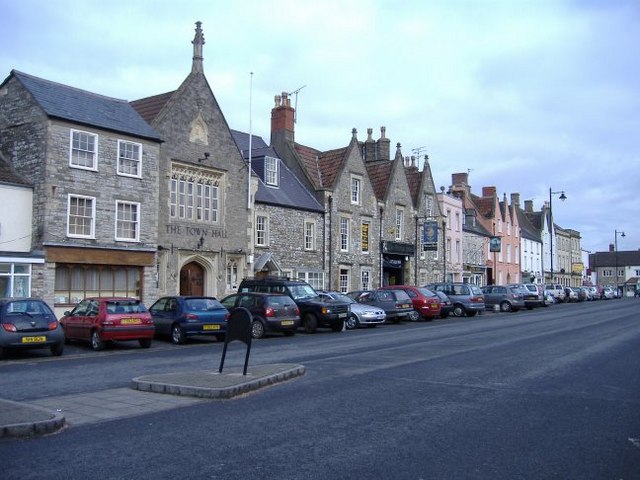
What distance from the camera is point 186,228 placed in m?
29.2

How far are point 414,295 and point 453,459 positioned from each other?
2592 centimetres

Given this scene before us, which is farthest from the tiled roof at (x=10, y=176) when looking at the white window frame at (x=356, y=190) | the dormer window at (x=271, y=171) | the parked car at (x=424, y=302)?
the white window frame at (x=356, y=190)

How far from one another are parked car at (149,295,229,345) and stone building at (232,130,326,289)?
37.6 feet

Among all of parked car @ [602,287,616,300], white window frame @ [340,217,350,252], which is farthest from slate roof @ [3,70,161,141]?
parked car @ [602,287,616,300]

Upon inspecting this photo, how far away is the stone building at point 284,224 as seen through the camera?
1329 inches

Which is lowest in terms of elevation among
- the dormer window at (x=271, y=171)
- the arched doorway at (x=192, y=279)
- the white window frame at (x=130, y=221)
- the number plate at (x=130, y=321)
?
the number plate at (x=130, y=321)

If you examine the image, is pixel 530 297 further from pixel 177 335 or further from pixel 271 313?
pixel 177 335

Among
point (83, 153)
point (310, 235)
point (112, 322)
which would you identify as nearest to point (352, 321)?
point (310, 235)

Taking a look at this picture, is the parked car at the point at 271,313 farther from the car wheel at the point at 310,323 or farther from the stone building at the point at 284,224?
the stone building at the point at 284,224

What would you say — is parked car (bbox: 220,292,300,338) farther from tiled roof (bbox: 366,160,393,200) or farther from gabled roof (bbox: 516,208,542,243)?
gabled roof (bbox: 516,208,542,243)

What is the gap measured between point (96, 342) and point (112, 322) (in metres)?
0.86

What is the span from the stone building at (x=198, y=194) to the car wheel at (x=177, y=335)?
288 inches

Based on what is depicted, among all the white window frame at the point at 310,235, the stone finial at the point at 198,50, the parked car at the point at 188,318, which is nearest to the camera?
the parked car at the point at 188,318

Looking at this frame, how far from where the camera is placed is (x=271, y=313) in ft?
73.0
